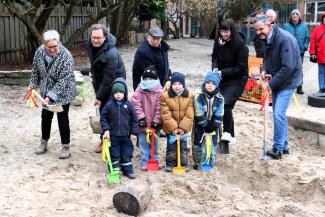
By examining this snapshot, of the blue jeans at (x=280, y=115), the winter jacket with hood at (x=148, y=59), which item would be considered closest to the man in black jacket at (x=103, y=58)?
the winter jacket with hood at (x=148, y=59)

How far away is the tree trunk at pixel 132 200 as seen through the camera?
4680 millimetres

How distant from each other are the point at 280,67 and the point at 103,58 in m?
2.23

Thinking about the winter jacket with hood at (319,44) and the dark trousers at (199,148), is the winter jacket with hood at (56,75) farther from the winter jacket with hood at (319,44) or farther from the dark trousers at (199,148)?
the winter jacket with hood at (319,44)

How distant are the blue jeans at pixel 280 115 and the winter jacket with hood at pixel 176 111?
126cm

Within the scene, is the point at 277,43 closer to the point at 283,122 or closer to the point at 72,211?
the point at 283,122

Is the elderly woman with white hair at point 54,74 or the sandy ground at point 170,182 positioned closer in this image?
the sandy ground at point 170,182

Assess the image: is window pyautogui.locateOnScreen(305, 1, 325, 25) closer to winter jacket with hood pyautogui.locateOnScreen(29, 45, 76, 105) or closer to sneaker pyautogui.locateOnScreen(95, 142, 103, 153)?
sneaker pyautogui.locateOnScreen(95, 142, 103, 153)

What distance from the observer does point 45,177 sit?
5609mm

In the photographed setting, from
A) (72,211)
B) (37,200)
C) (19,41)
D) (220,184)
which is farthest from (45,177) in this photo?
(19,41)

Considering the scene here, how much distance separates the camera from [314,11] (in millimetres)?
27156

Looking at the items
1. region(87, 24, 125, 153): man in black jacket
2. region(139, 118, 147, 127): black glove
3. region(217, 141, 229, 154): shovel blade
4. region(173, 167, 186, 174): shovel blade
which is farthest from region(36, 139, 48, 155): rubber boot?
region(217, 141, 229, 154): shovel blade

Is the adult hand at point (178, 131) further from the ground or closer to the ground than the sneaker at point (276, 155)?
further from the ground

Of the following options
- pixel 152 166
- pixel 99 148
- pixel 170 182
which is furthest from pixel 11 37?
pixel 170 182

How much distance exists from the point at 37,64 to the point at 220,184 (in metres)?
2.65
